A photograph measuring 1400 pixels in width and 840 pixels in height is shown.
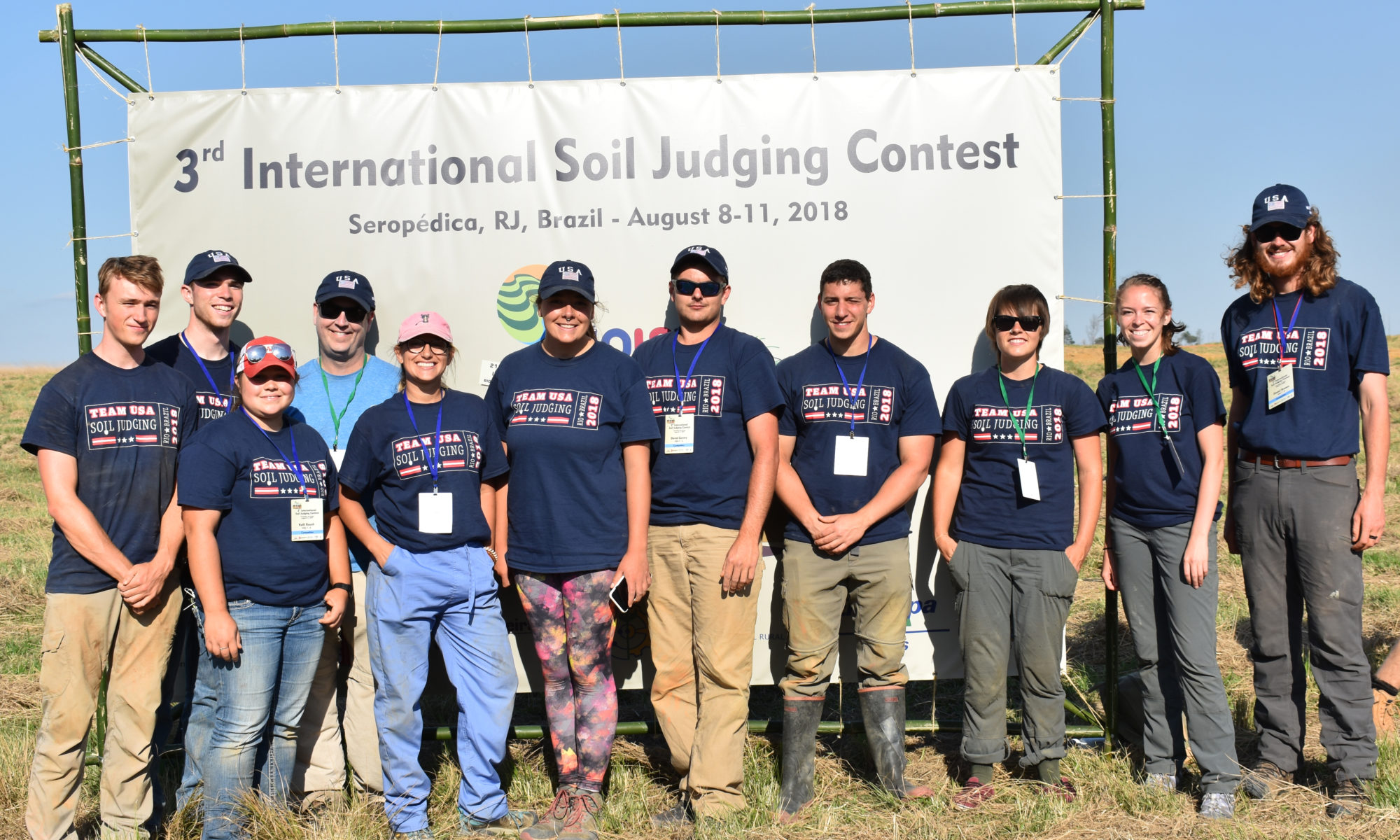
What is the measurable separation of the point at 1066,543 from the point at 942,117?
86.3 inches

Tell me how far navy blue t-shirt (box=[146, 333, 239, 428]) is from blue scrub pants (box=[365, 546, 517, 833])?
3.15ft

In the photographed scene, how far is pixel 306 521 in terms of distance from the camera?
3590mm

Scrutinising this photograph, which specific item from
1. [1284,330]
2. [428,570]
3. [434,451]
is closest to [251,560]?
[428,570]

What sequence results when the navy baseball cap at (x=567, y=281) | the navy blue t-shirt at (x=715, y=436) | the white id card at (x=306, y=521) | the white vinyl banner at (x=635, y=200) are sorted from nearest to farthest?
the white id card at (x=306, y=521) < the navy baseball cap at (x=567, y=281) < the navy blue t-shirt at (x=715, y=436) < the white vinyl banner at (x=635, y=200)

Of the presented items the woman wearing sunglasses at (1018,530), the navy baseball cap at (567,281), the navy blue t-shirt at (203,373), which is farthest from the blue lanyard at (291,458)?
the woman wearing sunglasses at (1018,530)

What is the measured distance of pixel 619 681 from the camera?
188 inches

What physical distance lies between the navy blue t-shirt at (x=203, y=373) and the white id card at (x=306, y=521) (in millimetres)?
619

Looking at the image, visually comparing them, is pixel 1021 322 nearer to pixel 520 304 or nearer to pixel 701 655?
pixel 701 655

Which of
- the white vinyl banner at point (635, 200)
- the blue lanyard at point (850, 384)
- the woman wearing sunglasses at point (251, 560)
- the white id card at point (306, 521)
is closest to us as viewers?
the woman wearing sunglasses at point (251, 560)

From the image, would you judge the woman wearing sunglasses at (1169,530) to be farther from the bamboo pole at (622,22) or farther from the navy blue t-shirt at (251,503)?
the navy blue t-shirt at (251,503)

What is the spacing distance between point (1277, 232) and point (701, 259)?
247cm

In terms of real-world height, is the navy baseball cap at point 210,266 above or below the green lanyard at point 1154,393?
above

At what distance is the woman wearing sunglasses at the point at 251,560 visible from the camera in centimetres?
346

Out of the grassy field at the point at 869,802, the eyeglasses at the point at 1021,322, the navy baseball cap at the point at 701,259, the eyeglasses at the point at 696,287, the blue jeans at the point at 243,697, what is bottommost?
the grassy field at the point at 869,802
